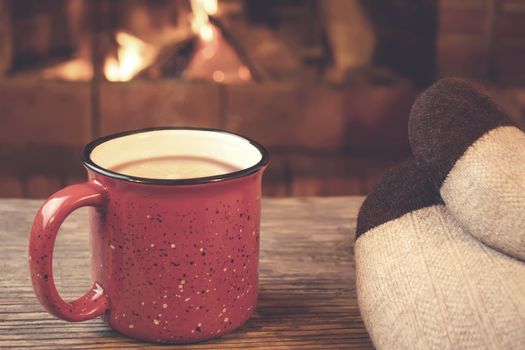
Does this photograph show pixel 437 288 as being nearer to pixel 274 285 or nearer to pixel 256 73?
pixel 274 285

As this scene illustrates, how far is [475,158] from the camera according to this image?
41cm

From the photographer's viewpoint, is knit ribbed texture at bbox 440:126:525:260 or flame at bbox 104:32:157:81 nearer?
knit ribbed texture at bbox 440:126:525:260

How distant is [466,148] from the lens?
0.41 meters

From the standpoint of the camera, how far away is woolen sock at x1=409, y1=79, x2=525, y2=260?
40 centimetres

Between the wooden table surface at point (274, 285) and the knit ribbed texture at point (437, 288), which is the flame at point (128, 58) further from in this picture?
the knit ribbed texture at point (437, 288)

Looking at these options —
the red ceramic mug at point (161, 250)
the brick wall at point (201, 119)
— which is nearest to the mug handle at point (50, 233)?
the red ceramic mug at point (161, 250)

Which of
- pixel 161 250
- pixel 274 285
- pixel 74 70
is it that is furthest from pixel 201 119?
pixel 161 250

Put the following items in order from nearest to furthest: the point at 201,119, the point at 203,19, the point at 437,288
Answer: the point at 437,288 < the point at 201,119 < the point at 203,19

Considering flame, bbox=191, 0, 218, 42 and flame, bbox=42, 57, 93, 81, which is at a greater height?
flame, bbox=191, 0, 218, 42

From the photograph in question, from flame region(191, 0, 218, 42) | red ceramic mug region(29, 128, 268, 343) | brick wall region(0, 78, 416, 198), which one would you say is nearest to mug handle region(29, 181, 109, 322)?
red ceramic mug region(29, 128, 268, 343)

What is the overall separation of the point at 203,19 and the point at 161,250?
120 centimetres

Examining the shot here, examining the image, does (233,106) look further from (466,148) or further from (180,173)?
(466,148)

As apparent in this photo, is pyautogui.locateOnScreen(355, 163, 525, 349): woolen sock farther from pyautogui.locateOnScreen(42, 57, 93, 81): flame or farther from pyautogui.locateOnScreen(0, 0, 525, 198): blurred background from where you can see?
pyautogui.locateOnScreen(42, 57, 93, 81): flame

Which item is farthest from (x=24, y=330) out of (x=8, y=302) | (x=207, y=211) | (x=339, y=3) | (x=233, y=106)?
(x=339, y=3)
